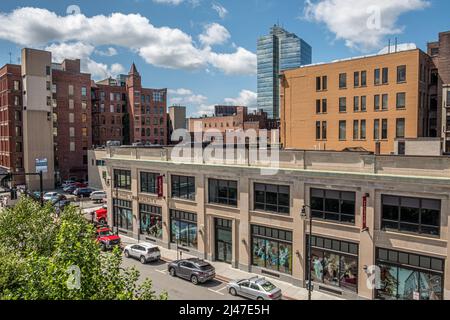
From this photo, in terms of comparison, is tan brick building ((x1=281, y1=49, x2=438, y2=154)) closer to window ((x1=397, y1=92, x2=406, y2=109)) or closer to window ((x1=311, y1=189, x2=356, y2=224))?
window ((x1=397, y1=92, x2=406, y2=109))

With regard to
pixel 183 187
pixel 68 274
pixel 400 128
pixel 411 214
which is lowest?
pixel 411 214

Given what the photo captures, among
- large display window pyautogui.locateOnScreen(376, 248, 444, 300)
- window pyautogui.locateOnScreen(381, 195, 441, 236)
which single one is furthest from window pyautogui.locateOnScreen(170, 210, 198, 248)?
window pyautogui.locateOnScreen(381, 195, 441, 236)

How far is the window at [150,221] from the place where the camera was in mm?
35219

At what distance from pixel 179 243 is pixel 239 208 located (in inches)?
329

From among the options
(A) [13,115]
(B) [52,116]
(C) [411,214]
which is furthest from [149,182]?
(A) [13,115]

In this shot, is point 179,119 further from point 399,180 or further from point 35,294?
point 35,294

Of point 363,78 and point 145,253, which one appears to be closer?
point 145,253

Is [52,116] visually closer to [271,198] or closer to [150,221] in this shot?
[150,221]

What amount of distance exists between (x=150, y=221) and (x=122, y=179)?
646cm

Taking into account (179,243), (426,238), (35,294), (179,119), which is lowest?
(179,243)

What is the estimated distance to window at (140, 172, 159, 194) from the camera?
35.3 m

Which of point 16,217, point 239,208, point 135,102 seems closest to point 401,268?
point 239,208

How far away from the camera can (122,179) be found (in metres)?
39.3
